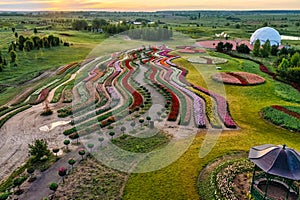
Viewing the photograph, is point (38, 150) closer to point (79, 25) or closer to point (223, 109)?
point (223, 109)

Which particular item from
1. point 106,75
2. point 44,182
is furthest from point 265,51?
point 44,182

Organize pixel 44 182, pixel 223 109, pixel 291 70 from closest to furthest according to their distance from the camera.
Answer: pixel 44 182 < pixel 223 109 < pixel 291 70

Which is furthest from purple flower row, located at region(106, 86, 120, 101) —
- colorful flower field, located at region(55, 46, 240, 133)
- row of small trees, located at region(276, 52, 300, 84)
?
row of small trees, located at region(276, 52, 300, 84)

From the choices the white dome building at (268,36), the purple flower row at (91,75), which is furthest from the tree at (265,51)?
the purple flower row at (91,75)

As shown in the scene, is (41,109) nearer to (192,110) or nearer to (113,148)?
(113,148)

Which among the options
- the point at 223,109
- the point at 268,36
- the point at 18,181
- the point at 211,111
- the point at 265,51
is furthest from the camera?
the point at 268,36

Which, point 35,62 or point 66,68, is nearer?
point 66,68

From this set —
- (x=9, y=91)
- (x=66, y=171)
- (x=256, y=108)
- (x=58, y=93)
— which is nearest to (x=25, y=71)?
(x=9, y=91)

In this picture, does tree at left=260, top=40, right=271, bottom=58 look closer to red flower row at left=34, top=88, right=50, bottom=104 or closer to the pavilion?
red flower row at left=34, top=88, right=50, bottom=104
